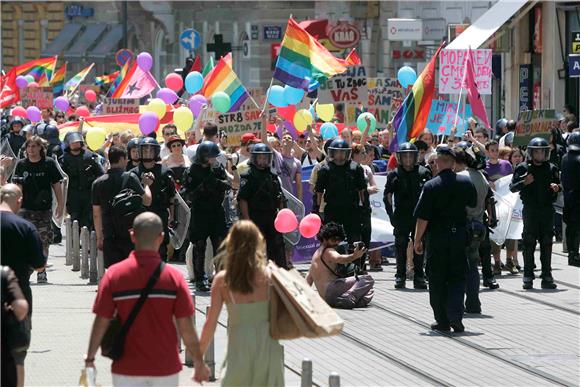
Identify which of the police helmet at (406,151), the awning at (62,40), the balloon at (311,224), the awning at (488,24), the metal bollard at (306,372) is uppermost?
the awning at (62,40)

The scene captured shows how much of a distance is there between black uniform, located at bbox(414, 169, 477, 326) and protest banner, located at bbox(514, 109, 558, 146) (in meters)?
7.14

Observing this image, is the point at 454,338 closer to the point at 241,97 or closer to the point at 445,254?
the point at 445,254

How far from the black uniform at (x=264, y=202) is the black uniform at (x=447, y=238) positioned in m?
2.61

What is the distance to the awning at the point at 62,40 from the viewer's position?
64.4m

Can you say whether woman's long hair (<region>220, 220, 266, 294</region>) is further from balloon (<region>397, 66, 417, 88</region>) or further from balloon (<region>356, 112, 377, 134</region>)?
balloon (<region>397, 66, 417, 88</region>)

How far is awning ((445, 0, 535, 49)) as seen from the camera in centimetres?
3114

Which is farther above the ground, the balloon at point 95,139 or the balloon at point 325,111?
the balloon at point 325,111

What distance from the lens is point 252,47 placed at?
54156mm

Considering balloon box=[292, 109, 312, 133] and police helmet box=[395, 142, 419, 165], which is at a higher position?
balloon box=[292, 109, 312, 133]

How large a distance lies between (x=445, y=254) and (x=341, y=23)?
28.4 metres

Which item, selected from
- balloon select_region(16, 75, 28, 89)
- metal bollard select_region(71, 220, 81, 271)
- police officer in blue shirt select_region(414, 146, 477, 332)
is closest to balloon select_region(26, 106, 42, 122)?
balloon select_region(16, 75, 28, 89)

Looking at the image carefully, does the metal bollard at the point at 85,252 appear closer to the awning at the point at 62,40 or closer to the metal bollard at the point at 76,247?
the metal bollard at the point at 76,247

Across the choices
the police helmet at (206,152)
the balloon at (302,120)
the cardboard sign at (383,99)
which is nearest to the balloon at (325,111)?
the cardboard sign at (383,99)

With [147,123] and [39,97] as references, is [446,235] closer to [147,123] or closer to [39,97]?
[147,123]
